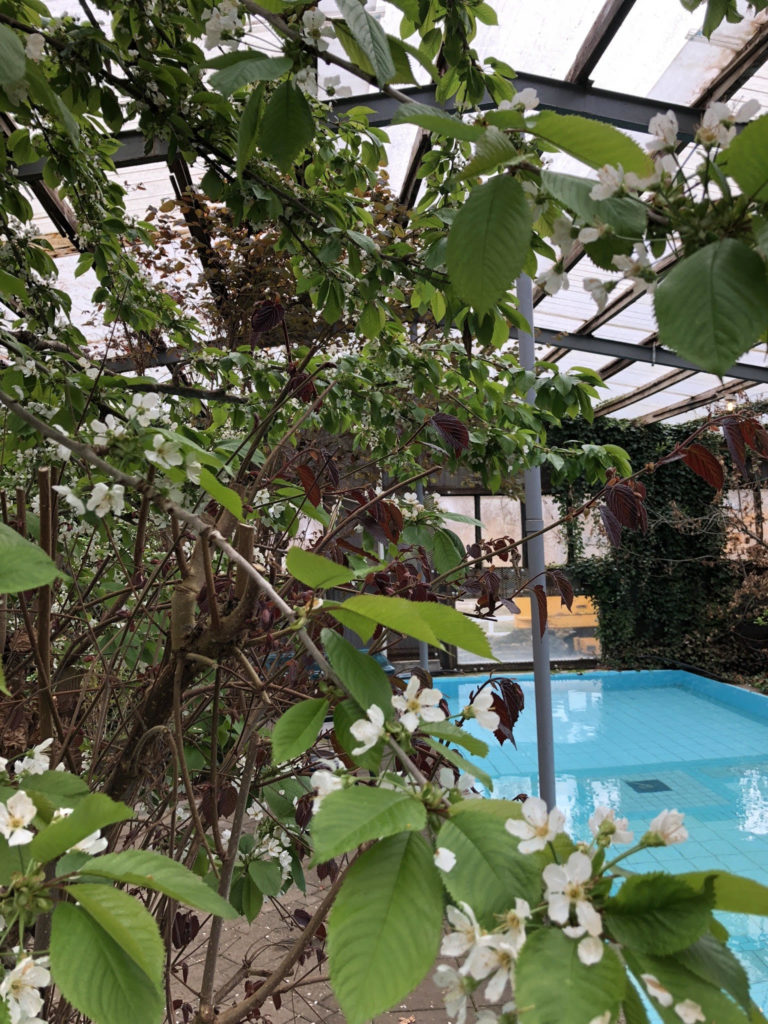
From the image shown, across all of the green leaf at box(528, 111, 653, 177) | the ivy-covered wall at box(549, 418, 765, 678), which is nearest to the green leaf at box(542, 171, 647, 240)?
the green leaf at box(528, 111, 653, 177)

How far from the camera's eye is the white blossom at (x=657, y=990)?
0.95 ft

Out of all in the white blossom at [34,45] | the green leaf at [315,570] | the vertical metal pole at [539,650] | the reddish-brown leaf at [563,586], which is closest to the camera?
the green leaf at [315,570]

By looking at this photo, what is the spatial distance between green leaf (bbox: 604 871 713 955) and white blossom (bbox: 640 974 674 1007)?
0.04 ft

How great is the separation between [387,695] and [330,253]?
3.22 ft

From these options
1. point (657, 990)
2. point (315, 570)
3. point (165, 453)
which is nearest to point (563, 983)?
point (657, 990)

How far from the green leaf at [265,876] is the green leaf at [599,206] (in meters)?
1.24

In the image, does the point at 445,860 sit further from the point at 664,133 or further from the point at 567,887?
the point at 664,133

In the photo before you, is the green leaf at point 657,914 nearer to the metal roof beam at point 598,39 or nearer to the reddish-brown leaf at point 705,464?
the reddish-brown leaf at point 705,464

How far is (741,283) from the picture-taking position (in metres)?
0.33

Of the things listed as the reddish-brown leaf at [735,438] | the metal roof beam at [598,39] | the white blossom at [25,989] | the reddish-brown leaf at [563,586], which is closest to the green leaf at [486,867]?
the white blossom at [25,989]

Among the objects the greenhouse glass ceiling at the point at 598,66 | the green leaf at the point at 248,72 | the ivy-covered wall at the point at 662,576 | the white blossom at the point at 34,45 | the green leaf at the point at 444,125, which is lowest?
the ivy-covered wall at the point at 662,576

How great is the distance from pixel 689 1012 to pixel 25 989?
35 centimetres

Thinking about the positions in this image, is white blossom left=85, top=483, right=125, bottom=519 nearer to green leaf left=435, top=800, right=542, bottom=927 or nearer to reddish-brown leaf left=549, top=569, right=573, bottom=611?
green leaf left=435, top=800, right=542, bottom=927

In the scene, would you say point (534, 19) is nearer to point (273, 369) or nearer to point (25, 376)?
point (273, 369)
